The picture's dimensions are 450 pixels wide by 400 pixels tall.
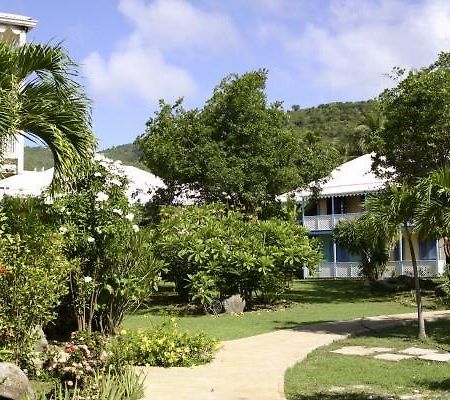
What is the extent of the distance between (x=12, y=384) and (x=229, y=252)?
10722mm

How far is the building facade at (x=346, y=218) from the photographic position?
31.6m

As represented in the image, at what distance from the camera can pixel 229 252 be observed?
16688mm

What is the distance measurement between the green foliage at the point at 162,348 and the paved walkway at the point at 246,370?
20 cm

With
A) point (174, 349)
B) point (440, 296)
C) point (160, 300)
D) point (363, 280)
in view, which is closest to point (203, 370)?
point (174, 349)

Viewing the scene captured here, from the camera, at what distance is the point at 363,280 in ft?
97.0

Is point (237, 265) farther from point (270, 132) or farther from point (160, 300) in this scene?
point (270, 132)

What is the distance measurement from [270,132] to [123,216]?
11645 millimetres

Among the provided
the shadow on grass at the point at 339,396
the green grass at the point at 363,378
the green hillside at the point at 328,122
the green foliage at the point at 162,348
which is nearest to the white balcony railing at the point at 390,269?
the green hillside at the point at 328,122

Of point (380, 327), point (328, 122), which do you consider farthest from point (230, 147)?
point (328, 122)

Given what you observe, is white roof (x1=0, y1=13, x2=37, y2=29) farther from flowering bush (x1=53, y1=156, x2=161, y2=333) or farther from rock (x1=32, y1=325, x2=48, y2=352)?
rock (x1=32, y1=325, x2=48, y2=352)

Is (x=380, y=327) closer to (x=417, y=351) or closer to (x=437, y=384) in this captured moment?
(x=417, y=351)

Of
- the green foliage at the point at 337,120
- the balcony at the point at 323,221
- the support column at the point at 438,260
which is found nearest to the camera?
the support column at the point at 438,260

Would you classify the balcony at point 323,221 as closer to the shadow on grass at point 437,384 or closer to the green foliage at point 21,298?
the shadow on grass at point 437,384

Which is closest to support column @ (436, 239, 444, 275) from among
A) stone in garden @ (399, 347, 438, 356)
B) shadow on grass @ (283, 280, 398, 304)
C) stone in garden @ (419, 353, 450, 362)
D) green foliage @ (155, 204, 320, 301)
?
shadow on grass @ (283, 280, 398, 304)
